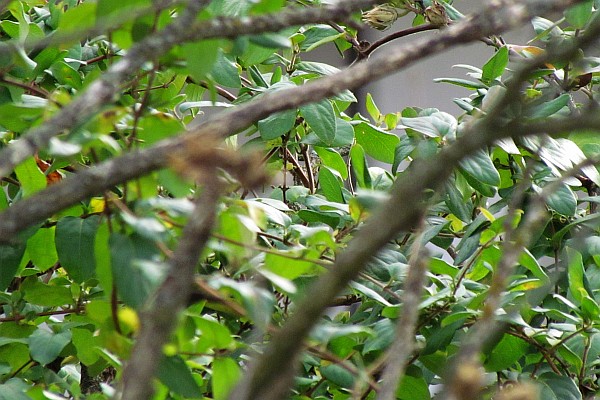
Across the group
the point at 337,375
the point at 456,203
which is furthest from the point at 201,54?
the point at 456,203

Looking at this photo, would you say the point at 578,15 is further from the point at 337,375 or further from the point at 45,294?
the point at 45,294

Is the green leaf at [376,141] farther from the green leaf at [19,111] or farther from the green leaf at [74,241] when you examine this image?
the green leaf at [19,111]

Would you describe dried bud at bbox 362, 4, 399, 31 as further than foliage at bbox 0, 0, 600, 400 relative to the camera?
Yes

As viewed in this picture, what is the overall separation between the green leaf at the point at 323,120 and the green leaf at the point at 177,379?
0.45m

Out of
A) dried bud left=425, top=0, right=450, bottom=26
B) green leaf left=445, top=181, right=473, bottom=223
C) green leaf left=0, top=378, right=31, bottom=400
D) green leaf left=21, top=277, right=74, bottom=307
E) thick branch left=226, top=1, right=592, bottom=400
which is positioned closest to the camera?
thick branch left=226, top=1, right=592, bottom=400

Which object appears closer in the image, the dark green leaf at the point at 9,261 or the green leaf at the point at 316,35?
the dark green leaf at the point at 9,261

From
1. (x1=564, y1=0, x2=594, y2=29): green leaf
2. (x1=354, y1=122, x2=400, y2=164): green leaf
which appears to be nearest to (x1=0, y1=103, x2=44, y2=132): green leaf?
(x1=354, y1=122, x2=400, y2=164): green leaf

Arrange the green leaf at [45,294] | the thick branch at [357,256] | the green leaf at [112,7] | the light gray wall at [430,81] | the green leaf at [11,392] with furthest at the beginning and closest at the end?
the light gray wall at [430,81], the green leaf at [45,294], the green leaf at [11,392], the green leaf at [112,7], the thick branch at [357,256]

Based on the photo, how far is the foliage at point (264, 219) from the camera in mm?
292

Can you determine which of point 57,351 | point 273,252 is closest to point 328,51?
point 57,351

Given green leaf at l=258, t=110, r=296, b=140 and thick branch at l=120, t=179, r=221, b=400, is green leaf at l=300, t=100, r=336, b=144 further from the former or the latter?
thick branch at l=120, t=179, r=221, b=400

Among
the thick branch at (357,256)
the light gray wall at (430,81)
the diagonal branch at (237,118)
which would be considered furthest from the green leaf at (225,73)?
the light gray wall at (430,81)

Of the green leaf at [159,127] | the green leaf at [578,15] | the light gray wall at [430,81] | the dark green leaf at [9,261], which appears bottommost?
the light gray wall at [430,81]

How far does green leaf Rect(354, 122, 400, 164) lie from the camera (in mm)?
982
